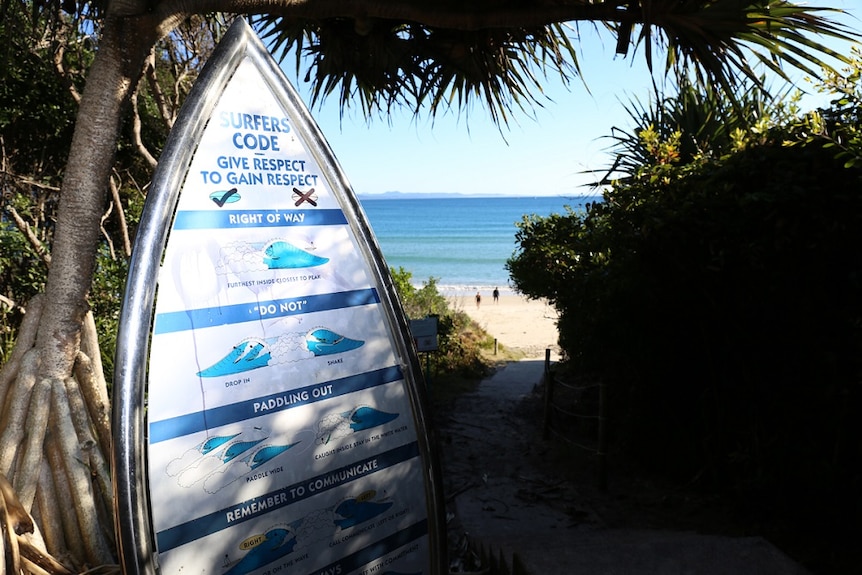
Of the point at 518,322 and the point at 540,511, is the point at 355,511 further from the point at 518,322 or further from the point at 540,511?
the point at 518,322

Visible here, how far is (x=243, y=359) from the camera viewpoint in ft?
6.53

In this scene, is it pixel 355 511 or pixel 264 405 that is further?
pixel 355 511

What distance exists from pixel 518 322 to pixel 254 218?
1844 centimetres

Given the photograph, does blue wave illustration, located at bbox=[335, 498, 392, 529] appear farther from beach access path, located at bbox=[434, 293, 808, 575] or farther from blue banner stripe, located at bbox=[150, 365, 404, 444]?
beach access path, located at bbox=[434, 293, 808, 575]

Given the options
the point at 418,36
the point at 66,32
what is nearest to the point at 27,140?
the point at 66,32

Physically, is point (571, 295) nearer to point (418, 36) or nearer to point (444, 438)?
point (444, 438)

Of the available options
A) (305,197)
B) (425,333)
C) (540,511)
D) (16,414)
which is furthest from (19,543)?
(425,333)

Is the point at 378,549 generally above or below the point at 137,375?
below

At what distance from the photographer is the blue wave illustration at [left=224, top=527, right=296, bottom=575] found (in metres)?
1.97

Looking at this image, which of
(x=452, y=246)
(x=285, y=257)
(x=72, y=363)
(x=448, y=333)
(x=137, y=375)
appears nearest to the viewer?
(x=137, y=375)

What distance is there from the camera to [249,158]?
207 cm

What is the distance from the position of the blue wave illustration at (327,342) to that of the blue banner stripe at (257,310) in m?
0.08

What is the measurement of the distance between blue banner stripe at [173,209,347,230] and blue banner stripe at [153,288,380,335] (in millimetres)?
250

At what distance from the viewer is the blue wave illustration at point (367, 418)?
2215mm
